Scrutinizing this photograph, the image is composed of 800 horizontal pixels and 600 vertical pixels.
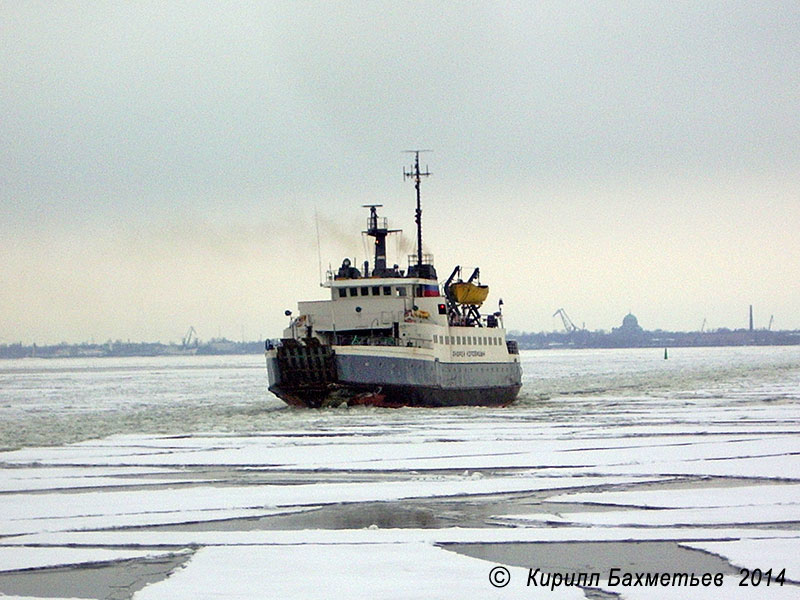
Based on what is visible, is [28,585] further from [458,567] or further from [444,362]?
[444,362]

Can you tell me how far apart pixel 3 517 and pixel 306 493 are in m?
4.39

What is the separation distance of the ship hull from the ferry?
0.03m

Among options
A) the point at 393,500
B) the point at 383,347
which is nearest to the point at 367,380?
the point at 383,347

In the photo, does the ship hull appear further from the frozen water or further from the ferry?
the frozen water

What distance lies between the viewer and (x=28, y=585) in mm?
11562

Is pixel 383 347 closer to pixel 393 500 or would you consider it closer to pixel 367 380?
pixel 367 380

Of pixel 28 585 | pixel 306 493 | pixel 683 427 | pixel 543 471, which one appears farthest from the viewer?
pixel 683 427

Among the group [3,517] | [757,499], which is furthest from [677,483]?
[3,517]

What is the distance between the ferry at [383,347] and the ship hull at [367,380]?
3 cm

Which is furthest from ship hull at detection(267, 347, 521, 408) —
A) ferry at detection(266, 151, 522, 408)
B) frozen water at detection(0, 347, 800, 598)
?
frozen water at detection(0, 347, 800, 598)

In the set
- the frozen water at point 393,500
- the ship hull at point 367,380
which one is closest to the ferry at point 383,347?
the ship hull at point 367,380

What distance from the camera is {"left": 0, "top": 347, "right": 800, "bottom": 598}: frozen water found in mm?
11961

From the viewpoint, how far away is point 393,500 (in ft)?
54.6

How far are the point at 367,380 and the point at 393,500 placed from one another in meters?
23.5
